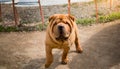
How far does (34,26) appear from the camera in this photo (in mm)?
9258

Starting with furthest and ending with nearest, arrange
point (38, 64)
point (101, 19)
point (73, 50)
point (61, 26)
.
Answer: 1. point (101, 19)
2. point (73, 50)
3. point (38, 64)
4. point (61, 26)

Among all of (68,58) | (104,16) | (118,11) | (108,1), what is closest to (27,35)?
(68,58)

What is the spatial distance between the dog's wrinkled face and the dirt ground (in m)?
1.03

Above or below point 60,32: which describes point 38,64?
below

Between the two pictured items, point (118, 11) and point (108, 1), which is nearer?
point (118, 11)

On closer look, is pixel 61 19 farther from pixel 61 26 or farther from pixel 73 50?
pixel 73 50

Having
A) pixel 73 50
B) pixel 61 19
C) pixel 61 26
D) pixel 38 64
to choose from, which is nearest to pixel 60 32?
pixel 61 26

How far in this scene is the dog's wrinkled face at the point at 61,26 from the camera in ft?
18.3

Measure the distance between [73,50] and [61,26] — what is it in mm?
1920

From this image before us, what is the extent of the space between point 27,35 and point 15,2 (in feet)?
4.93

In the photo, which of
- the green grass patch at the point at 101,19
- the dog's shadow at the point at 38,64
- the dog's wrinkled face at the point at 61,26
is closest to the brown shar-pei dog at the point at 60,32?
the dog's wrinkled face at the point at 61,26

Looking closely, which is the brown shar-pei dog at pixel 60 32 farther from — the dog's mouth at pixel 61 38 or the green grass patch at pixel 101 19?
the green grass patch at pixel 101 19

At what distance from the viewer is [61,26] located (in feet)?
18.1

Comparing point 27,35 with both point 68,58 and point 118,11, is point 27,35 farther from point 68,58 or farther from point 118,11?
point 118,11
